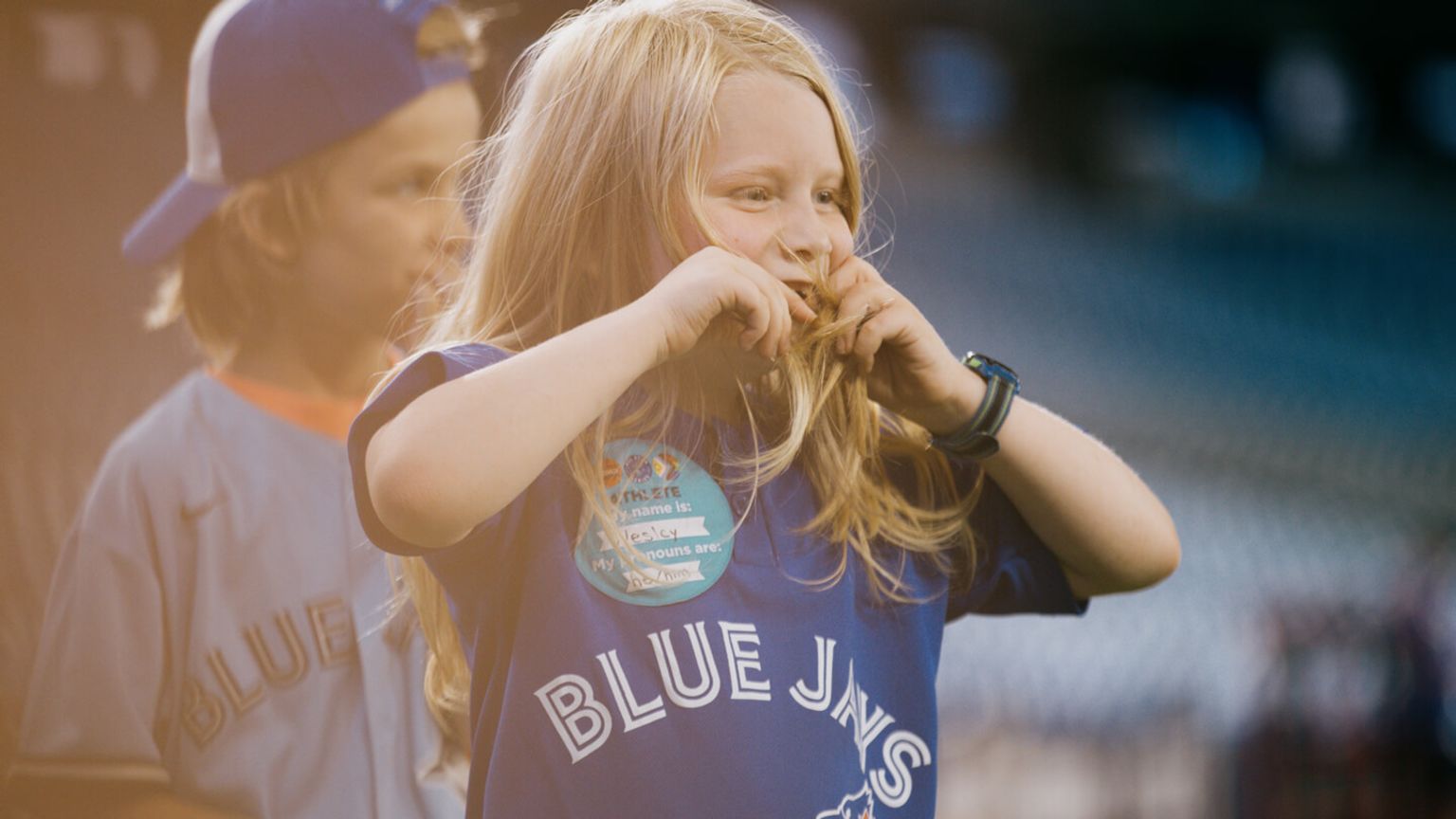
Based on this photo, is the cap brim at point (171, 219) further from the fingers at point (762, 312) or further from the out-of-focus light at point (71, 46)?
the fingers at point (762, 312)

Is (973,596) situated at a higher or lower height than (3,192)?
lower

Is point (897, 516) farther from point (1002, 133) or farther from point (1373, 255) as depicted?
point (1373, 255)

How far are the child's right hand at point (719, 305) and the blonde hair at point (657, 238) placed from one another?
43mm

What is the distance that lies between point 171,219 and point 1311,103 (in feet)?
7.33

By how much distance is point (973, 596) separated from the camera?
699 mm

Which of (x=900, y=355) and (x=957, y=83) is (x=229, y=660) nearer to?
(x=900, y=355)

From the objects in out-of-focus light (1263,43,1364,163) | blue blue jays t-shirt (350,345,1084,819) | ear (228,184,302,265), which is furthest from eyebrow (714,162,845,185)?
out-of-focus light (1263,43,1364,163)

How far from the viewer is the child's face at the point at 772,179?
2.03 feet

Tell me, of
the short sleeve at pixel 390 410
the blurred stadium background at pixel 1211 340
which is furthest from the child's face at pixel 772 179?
the blurred stadium background at pixel 1211 340

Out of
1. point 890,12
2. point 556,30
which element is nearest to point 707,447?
point 556,30

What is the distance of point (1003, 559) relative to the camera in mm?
695

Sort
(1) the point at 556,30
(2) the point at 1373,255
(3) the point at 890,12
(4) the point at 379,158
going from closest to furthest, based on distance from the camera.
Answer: (1) the point at 556,30 → (4) the point at 379,158 → (3) the point at 890,12 → (2) the point at 1373,255

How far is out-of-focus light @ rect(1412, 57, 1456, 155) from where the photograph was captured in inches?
111

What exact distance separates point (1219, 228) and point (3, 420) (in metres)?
2.11
